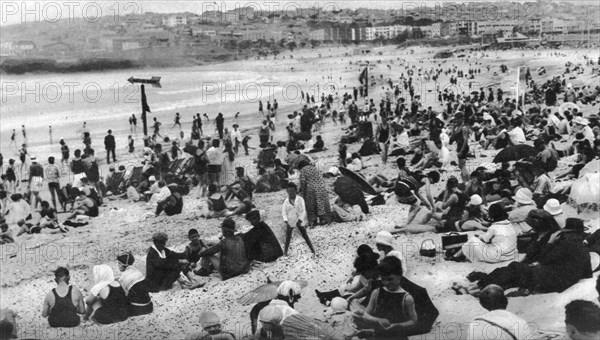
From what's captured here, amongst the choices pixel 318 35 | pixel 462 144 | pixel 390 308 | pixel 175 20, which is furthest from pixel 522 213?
pixel 175 20

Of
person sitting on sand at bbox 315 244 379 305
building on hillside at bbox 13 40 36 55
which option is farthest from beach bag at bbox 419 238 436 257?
building on hillside at bbox 13 40 36 55

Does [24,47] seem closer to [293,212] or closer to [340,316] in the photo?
[293,212]

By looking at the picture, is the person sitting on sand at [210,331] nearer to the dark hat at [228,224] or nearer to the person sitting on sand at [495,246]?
the dark hat at [228,224]

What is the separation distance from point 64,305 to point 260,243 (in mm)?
2761

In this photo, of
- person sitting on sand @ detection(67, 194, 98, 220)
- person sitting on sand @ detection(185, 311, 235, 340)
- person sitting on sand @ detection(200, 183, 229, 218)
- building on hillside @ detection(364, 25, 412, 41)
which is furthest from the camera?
building on hillside @ detection(364, 25, 412, 41)

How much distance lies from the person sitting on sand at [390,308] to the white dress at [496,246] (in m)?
2.24

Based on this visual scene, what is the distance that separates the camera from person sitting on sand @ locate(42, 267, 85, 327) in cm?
659

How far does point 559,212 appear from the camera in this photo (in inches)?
278

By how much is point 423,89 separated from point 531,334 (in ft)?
134

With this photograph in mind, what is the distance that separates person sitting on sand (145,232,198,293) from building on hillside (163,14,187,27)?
146763mm

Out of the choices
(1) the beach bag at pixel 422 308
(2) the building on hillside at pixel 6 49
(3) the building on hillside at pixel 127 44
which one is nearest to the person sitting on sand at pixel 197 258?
(1) the beach bag at pixel 422 308

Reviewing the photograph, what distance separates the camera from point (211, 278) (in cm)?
819

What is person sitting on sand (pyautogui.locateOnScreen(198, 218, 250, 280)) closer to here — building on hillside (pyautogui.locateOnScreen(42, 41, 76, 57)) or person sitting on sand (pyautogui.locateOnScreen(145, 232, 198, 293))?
person sitting on sand (pyautogui.locateOnScreen(145, 232, 198, 293))

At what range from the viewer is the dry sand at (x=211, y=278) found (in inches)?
246
